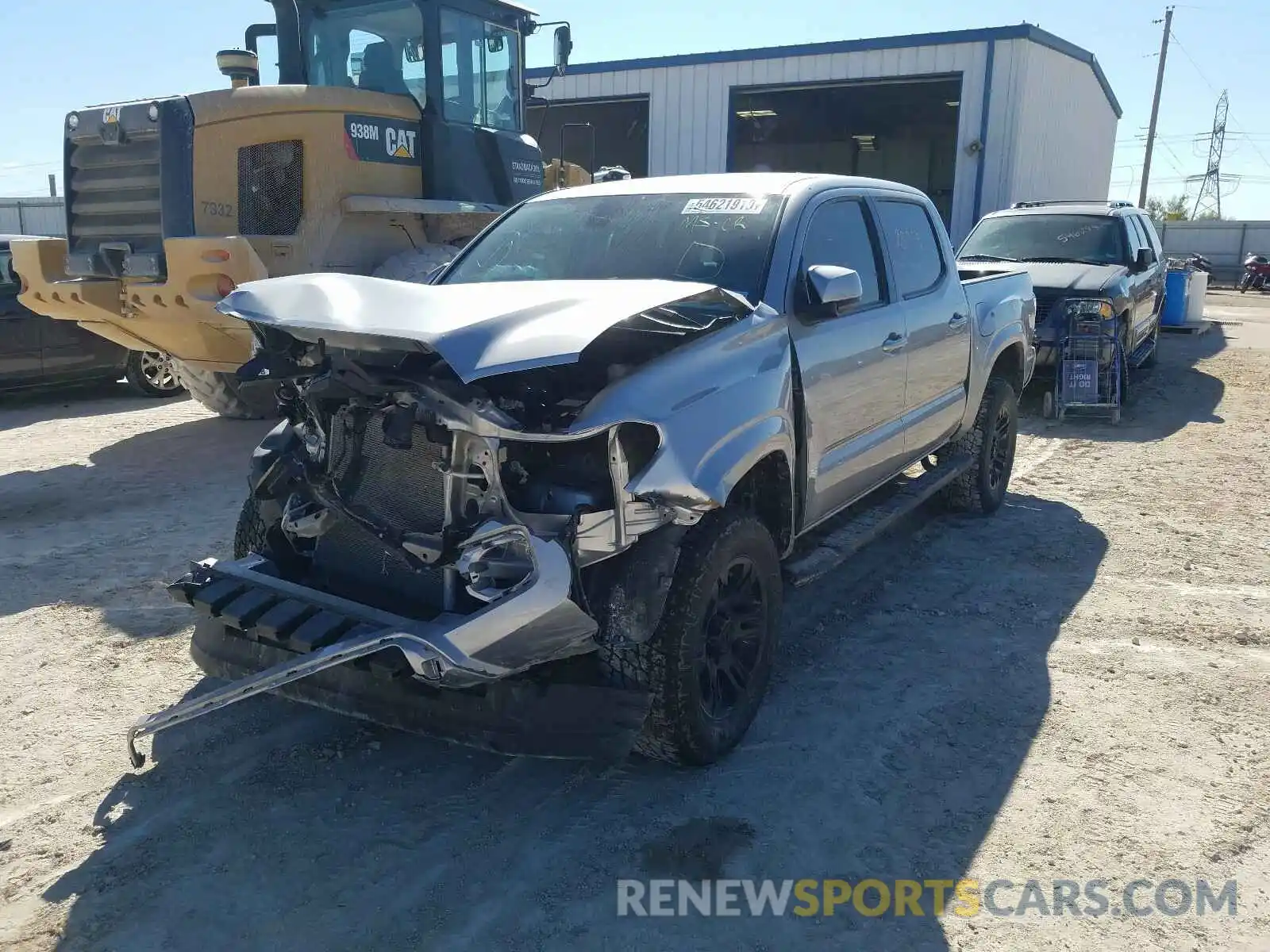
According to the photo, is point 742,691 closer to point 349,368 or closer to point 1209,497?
point 349,368

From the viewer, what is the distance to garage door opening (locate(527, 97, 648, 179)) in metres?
21.2

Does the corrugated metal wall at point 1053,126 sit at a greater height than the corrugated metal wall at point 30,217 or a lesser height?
greater

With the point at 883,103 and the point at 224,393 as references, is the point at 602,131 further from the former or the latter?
the point at 224,393

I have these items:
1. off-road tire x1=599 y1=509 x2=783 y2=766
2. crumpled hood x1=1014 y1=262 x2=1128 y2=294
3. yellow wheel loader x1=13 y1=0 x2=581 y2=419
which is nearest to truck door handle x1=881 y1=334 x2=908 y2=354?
off-road tire x1=599 y1=509 x2=783 y2=766

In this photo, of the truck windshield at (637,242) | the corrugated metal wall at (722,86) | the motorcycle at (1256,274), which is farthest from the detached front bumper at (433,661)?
the motorcycle at (1256,274)

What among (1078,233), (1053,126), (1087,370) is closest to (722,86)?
(1053,126)

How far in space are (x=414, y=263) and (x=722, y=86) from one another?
1273cm

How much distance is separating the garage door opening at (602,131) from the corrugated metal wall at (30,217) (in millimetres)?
16394

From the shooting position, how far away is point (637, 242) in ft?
14.6

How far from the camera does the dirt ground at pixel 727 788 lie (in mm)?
2838

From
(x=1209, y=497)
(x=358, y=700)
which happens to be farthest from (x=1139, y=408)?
(x=358, y=700)

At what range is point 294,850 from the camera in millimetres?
3119

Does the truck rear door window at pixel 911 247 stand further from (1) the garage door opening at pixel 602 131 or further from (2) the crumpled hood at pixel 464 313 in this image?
(1) the garage door opening at pixel 602 131

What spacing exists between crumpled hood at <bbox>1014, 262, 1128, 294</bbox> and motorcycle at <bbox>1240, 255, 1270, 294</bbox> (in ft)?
84.0
